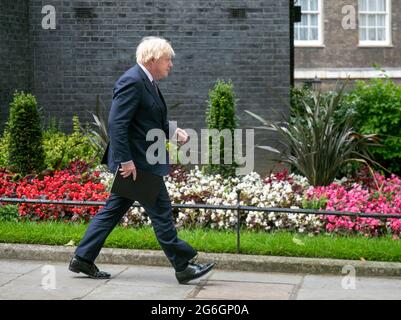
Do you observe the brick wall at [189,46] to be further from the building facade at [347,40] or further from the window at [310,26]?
the window at [310,26]

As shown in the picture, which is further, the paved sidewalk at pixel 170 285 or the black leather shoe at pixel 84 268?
the black leather shoe at pixel 84 268

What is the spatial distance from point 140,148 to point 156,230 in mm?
681

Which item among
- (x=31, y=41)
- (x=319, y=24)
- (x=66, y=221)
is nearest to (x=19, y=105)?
(x=66, y=221)

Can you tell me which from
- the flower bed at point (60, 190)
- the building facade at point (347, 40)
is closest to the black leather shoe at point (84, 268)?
the flower bed at point (60, 190)

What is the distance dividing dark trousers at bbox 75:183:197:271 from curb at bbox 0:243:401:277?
0.76 meters

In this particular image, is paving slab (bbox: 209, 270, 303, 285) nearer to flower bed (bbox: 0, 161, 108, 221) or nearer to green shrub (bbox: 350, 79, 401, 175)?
flower bed (bbox: 0, 161, 108, 221)

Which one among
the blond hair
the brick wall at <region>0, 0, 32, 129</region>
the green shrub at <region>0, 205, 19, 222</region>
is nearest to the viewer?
the blond hair

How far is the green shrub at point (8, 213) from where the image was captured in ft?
28.1

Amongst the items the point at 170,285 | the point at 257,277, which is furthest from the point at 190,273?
the point at 257,277

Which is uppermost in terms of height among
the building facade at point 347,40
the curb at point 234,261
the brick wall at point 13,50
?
the building facade at point 347,40

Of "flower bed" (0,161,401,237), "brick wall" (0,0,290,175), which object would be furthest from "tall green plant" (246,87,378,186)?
"brick wall" (0,0,290,175)

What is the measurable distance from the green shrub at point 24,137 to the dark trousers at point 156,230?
3669mm

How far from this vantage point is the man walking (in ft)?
20.1
